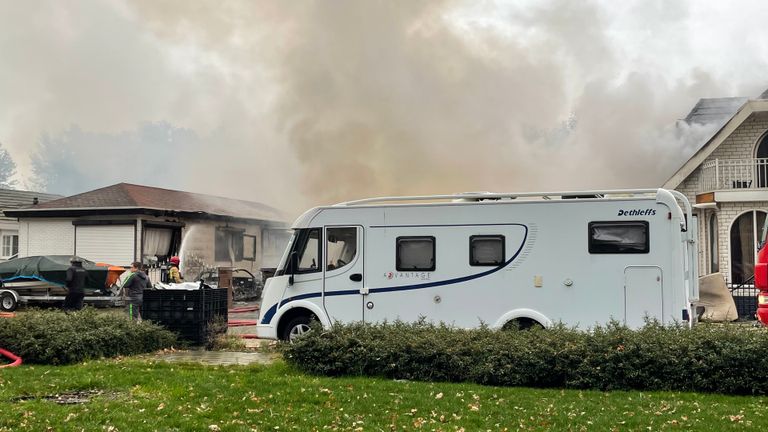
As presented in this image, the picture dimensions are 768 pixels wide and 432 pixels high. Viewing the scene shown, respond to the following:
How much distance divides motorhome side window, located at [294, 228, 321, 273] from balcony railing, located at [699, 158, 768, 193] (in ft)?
42.4

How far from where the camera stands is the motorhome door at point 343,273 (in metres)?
12.3

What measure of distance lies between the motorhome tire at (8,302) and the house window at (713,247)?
19.4 meters

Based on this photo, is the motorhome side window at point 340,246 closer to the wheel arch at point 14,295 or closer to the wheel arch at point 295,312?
the wheel arch at point 295,312

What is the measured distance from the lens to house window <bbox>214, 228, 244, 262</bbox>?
28625 millimetres

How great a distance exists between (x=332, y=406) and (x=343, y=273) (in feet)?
16.1

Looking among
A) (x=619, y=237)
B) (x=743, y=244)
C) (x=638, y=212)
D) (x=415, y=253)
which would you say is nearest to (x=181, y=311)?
(x=415, y=253)

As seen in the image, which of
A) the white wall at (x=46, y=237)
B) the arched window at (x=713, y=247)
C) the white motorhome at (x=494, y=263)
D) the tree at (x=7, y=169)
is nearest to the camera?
the white motorhome at (x=494, y=263)

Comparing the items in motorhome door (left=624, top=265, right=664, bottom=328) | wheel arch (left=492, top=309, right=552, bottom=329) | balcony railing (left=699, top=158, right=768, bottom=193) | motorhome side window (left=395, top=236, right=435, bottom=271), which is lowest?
wheel arch (left=492, top=309, right=552, bottom=329)

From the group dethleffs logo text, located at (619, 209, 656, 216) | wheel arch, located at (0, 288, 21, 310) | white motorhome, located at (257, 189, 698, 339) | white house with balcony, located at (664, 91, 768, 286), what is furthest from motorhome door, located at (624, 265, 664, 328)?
wheel arch, located at (0, 288, 21, 310)

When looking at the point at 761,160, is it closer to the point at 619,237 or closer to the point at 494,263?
the point at 619,237

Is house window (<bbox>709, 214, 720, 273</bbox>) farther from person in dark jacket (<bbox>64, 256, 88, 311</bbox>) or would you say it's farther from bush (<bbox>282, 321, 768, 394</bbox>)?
person in dark jacket (<bbox>64, 256, 88, 311</bbox>)

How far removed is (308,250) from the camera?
12641mm

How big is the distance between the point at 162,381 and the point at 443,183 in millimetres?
13739

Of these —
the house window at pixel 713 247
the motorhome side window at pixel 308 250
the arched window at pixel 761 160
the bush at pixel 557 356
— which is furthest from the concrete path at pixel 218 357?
the arched window at pixel 761 160
